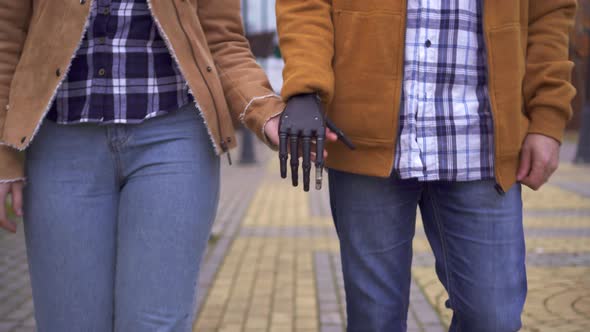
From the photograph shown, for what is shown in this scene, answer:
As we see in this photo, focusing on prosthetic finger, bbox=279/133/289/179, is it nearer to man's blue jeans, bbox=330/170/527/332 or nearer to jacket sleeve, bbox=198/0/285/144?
jacket sleeve, bbox=198/0/285/144

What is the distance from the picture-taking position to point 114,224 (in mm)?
1847

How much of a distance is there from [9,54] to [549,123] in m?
1.49

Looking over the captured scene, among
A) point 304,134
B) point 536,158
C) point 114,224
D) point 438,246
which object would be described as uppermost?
point 304,134

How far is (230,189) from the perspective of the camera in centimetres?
1114

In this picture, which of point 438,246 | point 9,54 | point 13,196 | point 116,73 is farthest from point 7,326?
point 438,246

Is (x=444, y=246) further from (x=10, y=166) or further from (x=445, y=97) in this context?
(x=10, y=166)

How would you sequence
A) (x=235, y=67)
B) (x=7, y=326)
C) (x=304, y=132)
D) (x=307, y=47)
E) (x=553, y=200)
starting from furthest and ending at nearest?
(x=553, y=200), (x=7, y=326), (x=235, y=67), (x=307, y=47), (x=304, y=132)

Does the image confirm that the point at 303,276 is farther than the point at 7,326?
Yes

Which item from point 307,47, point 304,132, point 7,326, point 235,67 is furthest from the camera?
point 7,326

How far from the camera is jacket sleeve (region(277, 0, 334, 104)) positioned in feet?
6.11

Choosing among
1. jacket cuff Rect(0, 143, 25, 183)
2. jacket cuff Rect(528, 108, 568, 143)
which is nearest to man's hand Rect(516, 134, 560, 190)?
jacket cuff Rect(528, 108, 568, 143)

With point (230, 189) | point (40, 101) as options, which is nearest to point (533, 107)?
point (40, 101)

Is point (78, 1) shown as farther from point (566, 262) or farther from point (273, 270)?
point (566, 262)

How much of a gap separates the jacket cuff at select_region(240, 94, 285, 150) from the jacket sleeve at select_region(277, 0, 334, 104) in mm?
76
